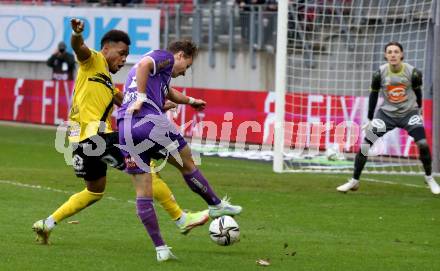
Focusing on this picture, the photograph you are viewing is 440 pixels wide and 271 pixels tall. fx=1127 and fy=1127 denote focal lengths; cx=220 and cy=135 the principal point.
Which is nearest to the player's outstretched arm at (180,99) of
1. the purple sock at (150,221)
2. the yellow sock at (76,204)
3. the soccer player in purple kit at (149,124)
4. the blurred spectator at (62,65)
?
the soccer player in purple kit at (149,124)

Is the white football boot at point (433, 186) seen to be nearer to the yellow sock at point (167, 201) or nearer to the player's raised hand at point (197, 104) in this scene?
the player's raised hand at point (197, 104)

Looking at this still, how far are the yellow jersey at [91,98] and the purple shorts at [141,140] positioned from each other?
0.69 meters

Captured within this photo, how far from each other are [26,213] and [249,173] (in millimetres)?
6190

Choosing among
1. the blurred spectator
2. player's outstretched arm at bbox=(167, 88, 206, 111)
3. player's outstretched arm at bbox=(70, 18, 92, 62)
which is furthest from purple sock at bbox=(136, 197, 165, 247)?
the blurred spectator

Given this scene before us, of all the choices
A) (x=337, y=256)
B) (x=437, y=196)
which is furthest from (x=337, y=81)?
(x=337, y=256)

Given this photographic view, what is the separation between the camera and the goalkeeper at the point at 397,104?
15.2 metres

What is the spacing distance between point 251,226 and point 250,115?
12084 mm

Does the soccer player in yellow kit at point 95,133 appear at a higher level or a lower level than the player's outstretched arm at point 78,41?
lower

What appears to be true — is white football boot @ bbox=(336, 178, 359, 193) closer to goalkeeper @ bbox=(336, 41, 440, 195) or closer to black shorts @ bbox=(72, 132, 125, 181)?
goalkeeper @ bbox=(336, 41, 440, 195)

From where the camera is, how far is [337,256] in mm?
9961

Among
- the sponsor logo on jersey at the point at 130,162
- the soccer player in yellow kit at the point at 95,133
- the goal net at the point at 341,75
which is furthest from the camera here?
the goal net at the point at 341,75

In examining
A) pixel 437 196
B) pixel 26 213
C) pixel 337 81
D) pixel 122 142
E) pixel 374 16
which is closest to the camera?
pixel 122 142

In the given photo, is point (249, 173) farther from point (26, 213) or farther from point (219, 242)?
point (219, 242)

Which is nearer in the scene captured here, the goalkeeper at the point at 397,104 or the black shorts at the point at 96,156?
the black shorts at the point at 96,156
